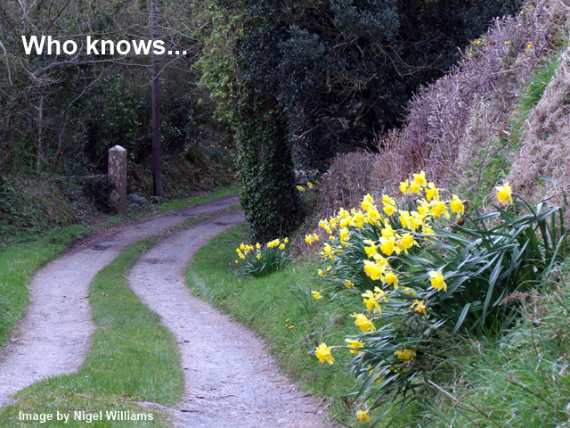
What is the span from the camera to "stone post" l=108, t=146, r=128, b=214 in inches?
1133

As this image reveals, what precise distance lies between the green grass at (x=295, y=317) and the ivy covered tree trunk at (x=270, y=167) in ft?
10.8

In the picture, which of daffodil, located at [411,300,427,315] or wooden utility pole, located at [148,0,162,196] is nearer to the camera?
daffodil, located at [411,300,427,315]

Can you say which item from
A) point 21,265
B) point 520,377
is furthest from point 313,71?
point 520,377

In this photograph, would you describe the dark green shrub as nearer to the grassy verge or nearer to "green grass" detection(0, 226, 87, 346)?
the grassy verge

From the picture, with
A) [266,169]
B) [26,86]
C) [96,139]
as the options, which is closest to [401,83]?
[266,169]

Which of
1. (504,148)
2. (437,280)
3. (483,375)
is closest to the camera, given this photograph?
(483,375)

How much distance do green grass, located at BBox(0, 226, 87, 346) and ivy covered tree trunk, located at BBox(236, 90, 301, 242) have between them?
567 cm

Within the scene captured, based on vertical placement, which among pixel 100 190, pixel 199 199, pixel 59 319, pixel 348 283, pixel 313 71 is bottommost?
pixel 59 319

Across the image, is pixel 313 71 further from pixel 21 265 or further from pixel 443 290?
pixel 443 290

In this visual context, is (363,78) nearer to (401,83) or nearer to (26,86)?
(401,83)

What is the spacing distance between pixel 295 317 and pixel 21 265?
35.2 ft

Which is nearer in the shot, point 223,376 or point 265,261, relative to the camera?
point 223,376

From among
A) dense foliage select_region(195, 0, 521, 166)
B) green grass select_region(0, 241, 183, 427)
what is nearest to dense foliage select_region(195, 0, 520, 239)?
dense foliage select_region(195, 0, 521, 166)

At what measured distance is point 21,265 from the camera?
62.1 ft
